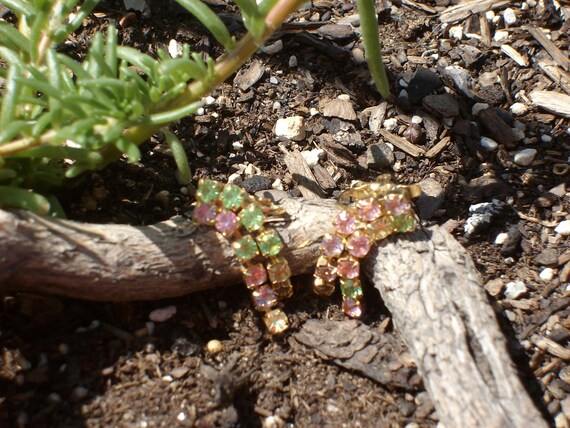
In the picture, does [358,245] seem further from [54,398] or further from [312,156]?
[54,398]

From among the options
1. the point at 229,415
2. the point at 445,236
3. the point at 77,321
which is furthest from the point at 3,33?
the point at 445,236

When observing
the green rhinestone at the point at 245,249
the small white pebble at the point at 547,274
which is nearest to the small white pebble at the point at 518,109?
the small white pebble at the point at 547,274

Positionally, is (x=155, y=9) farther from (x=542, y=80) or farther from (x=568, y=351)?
(x=568, y=351)

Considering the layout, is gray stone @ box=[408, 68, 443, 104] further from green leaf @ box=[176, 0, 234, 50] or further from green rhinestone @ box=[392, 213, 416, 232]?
green leaf @ box=[176, 0, 234, 50]

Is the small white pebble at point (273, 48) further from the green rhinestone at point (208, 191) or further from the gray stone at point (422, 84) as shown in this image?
the green rhinestone at point (208, 191)

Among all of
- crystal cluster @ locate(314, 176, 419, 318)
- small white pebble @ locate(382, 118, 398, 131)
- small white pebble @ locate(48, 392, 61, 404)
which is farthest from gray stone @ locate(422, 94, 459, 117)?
small white pebble @ locate(48, 392, 61, 404)

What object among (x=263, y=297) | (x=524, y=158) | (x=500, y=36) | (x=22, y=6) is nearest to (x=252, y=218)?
(x=263, y=297)
